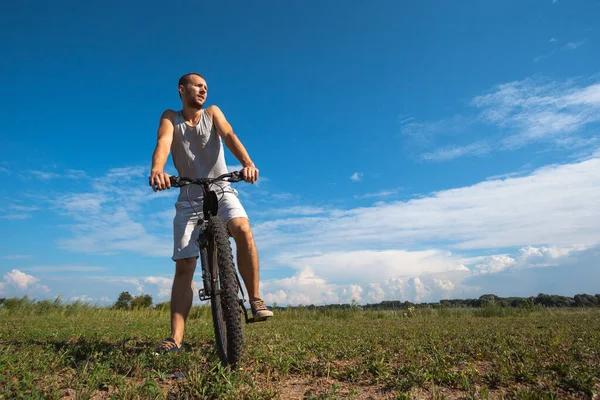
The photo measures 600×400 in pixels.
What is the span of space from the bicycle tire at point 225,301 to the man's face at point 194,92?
1614 mm

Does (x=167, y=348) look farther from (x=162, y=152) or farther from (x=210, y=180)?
(x=162, y=152)

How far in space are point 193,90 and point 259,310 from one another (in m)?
2.45

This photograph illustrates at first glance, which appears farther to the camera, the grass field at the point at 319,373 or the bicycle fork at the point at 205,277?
the bicycle fork at the point at 205,277

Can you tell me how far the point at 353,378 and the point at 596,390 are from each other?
66.5 inches

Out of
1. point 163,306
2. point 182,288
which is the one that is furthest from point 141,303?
point 182,288

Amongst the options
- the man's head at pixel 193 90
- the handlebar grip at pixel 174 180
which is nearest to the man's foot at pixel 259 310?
the handlebar grip at pixel 174 180

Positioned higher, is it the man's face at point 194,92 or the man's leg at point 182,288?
the man's face at point 194,92

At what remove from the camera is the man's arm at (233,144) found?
12.4 feet

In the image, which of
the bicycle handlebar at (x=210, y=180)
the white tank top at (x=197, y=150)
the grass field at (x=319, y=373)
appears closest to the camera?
the grass field at (x=319, y=373)

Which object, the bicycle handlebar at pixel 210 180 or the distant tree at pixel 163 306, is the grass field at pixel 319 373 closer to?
the bicycle handlebar at pixel 210 180

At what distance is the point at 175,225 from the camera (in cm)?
443

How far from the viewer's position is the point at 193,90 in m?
4.45

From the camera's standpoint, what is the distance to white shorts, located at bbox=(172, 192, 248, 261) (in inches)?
165

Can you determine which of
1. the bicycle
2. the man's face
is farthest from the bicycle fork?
the man's face
